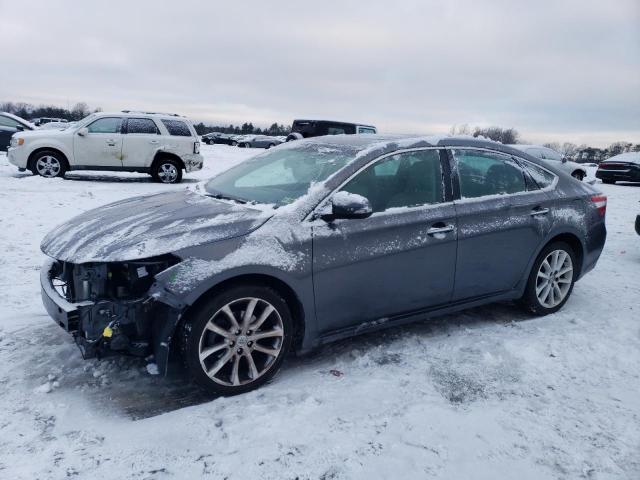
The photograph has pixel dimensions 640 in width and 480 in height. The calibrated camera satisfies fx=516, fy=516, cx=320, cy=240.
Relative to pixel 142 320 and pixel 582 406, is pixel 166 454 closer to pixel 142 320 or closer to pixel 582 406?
pixel 142 320

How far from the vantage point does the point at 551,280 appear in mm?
4660

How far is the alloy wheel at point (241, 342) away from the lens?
305 cm

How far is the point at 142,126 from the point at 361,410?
11.5 metres

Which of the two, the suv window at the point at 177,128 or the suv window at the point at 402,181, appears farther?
the suv window at the point at 177,128

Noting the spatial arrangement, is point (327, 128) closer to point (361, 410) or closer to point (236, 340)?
point (236, 340)

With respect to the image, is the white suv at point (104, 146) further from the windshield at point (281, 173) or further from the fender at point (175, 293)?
the fender at point (175, 293)

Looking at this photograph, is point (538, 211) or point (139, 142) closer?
point (538, 211)

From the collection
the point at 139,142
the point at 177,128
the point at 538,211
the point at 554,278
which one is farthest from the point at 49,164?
the point at 554,278

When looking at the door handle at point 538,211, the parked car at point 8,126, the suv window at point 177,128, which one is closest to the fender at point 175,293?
the door handle at point 538,211

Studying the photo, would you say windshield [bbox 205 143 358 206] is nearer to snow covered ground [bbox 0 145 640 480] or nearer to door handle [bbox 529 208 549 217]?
snow covered ground [bbox 0 145 640 480]

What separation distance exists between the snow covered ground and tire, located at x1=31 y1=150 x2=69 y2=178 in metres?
9.04

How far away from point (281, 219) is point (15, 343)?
2.15 m

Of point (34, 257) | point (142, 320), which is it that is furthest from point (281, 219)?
point (34, 257)

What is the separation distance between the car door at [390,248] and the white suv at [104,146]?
407 inches
